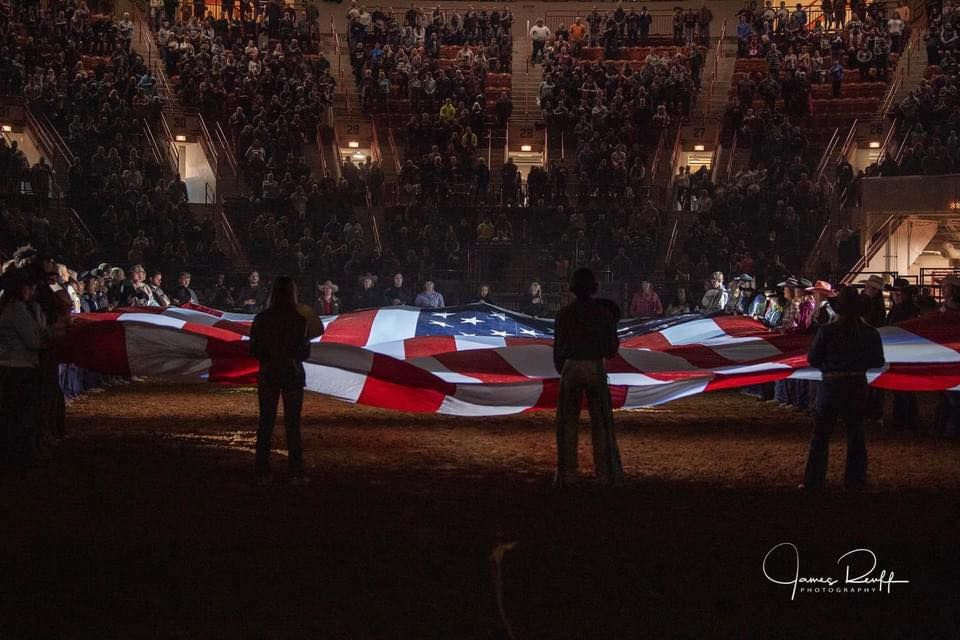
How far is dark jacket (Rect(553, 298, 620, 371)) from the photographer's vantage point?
25.1ft

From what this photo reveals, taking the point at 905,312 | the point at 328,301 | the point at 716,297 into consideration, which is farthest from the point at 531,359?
the point at 328,301

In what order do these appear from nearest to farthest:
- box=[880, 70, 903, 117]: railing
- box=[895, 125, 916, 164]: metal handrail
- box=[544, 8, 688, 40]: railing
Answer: box=[895, 125, 916, 164]: metal handrail < box=[880, 70, 903, 117]: railing < box=[544, 8, 688, 40]: railing

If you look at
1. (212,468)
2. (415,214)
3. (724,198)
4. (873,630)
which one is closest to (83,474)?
(212,468)

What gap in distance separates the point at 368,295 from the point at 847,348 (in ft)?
43.7

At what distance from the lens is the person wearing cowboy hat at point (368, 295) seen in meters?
19.8

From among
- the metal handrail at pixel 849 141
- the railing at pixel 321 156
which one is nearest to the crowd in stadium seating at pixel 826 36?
the metal handrail at pixel 849 141

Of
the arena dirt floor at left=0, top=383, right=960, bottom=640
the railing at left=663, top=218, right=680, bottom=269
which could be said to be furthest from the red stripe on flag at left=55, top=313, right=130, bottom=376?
the railing at left=663, top=218, right=680, bottom=269

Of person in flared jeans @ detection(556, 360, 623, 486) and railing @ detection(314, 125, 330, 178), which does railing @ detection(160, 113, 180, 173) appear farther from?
person in flared jeans @ detection(556, 360, 623, 486)

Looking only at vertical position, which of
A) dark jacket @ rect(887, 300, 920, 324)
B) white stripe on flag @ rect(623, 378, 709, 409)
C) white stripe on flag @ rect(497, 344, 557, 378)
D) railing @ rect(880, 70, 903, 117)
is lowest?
white stripe on flag @ rect(623, 378, 709, 409)

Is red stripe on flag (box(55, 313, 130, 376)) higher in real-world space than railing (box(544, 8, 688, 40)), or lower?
lower

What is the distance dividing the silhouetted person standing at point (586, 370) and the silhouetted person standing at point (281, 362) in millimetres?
1817

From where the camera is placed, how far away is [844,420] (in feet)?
25.6

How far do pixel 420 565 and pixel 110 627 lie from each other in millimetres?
1567

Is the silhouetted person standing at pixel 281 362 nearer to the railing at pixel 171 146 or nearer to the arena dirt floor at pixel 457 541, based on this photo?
the arena dirt floor at pixel 457 541
